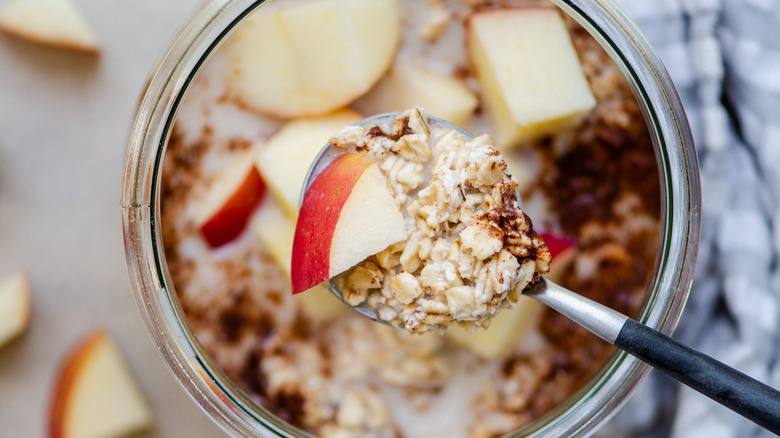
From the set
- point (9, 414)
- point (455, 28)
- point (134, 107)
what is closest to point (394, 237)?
point (455, 28)

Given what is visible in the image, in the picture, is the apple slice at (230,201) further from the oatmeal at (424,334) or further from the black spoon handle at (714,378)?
the black spoon handle at (714,378)

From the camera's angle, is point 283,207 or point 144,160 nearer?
point 144,160

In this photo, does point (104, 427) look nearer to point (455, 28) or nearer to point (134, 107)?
point (134, 107)

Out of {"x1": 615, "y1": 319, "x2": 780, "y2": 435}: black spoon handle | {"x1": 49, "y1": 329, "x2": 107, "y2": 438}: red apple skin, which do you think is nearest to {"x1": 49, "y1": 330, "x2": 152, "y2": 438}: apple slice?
{"x1": 49, "y1": 329, "x2": 107, "y2": 438}: red apple skin

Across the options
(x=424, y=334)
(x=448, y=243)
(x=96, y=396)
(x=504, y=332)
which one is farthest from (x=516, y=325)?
(x=96, y=396)

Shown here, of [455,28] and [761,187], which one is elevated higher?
[455,28]

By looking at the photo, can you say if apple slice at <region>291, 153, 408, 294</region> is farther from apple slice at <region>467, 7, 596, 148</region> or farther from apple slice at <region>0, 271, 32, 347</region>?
apple slice at <region>0, 271, 32, 347</region>

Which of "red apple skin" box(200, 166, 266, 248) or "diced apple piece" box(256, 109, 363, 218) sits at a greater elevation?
"diced apple piece" box(256, 109, 363, 218)
